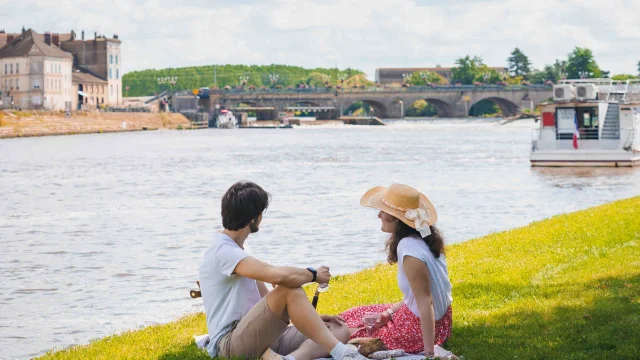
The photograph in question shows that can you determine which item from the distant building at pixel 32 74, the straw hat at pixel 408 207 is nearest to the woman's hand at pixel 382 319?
the straw hat at pixel 408 207

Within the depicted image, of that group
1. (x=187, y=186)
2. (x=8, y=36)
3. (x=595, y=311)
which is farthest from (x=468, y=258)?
(x=8, y=36)

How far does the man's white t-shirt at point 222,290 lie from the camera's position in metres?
7.65

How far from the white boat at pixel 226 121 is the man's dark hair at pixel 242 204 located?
127m

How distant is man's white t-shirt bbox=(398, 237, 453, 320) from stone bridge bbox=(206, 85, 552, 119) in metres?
142

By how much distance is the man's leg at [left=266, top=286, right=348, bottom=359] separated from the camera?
748 centimetres

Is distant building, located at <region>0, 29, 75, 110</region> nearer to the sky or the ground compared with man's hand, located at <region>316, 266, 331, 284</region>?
nearer to the sky

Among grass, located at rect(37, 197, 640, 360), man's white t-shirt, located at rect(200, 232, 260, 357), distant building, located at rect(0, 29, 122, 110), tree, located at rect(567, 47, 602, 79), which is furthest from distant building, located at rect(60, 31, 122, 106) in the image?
man's white t-shirt, located at rect(200, 232, 260, 357)

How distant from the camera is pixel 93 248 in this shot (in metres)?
20.7

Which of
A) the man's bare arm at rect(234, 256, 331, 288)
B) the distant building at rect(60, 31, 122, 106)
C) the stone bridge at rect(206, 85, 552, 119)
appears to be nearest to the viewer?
the man's bare arm at rect(234, 256, 331, 288)

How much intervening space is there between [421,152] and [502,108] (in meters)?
105

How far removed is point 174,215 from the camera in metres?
27.5

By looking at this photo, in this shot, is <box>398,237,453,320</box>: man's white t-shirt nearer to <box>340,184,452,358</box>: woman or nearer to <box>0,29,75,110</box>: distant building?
<box>340,184,452,358</box>: woman

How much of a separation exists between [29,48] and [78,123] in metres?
23.5

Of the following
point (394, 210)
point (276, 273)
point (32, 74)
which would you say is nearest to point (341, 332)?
point (276, 273)
